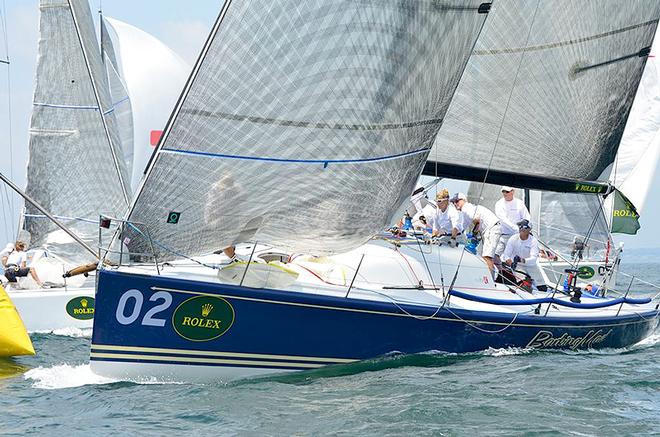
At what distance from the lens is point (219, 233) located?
9062 millimetres

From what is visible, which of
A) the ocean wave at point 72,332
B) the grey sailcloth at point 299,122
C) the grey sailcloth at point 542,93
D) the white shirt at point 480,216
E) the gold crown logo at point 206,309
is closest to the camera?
the grey sailcloth at point 299,122

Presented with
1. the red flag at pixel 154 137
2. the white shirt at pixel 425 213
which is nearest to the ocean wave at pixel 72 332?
the white shirt at pixel 425 213

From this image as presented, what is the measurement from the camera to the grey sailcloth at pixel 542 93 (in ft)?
38.8

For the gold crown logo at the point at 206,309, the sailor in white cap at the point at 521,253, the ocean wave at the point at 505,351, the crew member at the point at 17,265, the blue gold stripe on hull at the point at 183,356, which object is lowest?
the crew member at the point at 17,265

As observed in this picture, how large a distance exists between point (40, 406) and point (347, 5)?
13.7 feet

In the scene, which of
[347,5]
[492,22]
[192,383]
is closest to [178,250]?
[192,383]

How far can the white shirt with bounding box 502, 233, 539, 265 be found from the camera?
1251cm

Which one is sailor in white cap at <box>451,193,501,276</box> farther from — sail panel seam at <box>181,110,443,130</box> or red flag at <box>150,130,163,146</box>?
red flag at <box>150,130,163,146</box>

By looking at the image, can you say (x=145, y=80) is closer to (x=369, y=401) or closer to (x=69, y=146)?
(x=69, y=146)

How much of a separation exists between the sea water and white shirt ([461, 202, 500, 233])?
2.40m

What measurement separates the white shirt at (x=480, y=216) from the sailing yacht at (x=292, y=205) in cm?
173

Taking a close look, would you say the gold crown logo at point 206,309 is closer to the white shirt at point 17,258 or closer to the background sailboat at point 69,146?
the background sailboat at point 69,146

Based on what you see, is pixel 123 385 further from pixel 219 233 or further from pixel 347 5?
pixel 347 5

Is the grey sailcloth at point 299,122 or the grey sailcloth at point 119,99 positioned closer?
the grey sailcloth at point 299,122
